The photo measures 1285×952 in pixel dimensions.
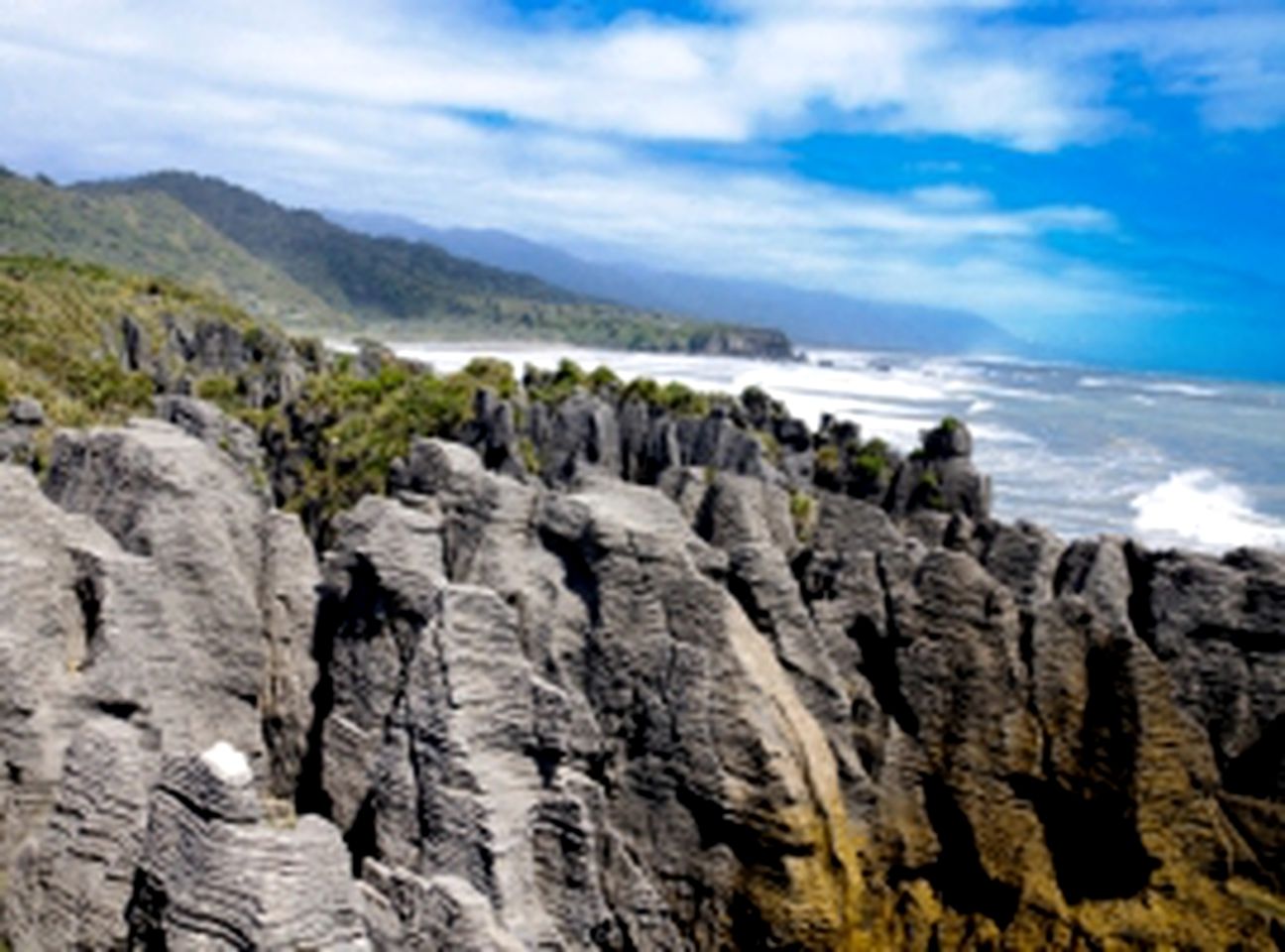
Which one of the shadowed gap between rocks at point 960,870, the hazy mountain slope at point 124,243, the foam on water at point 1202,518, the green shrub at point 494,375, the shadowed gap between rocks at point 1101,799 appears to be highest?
the hazy mountain slope at point 124,243

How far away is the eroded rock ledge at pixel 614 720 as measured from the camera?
24.5 ft

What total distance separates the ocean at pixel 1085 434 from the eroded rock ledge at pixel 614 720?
68.8 feet

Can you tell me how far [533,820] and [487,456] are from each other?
18.4m

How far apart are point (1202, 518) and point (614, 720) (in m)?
48.9

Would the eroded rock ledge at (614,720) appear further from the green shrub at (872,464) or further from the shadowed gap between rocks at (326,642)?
the green shrub at (872,464)

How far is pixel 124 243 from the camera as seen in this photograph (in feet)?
556

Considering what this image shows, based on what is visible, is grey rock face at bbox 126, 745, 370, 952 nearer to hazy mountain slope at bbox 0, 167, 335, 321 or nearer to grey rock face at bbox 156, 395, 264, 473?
grey rock face at bbox 156, 395, 264, 473

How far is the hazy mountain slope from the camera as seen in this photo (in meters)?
144

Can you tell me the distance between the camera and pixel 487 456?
1008 inches

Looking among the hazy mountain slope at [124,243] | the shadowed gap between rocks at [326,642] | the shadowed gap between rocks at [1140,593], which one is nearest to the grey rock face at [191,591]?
the shadowed gap between rocks at [326,642]

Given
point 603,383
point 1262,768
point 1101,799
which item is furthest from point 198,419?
point 603,383

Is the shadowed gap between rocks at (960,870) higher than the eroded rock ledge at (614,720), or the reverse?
the eroded rock ledge at (614,720)

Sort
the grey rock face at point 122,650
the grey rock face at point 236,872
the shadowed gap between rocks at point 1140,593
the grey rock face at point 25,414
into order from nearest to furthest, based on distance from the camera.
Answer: the grey rock face at point 236,872
the grey rock face at point 122,650
the shadowed gap between rocks at point 1140,593
the grey rock face at point 25,414

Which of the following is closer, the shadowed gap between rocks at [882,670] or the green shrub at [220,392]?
the shadowed gap between rocks at [882,670]
